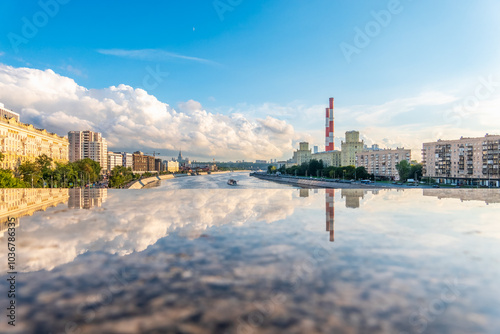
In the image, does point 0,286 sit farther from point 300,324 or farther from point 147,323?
point 300,324

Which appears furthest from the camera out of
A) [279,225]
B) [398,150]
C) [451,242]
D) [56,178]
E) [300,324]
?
[398,150]

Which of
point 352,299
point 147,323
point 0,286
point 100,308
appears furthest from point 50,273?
point 352,299

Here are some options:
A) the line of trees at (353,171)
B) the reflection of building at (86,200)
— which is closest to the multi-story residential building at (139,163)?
the line of trees at (353,171)

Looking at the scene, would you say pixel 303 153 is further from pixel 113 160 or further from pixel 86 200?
pixel 86 200

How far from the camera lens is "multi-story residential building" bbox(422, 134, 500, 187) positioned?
2500 inches

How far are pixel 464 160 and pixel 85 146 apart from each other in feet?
489

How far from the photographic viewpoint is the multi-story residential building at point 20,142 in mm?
58188

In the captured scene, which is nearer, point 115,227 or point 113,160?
point 115,227

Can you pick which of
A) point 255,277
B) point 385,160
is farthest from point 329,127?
point 255,277

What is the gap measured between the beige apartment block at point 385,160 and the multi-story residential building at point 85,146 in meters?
119

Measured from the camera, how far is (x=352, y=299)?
3.81 m

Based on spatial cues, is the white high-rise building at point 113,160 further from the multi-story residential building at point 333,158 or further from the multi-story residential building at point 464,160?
the multi-story residential building at point 464,160

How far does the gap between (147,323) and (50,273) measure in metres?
2.59

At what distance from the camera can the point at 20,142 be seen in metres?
64.4
